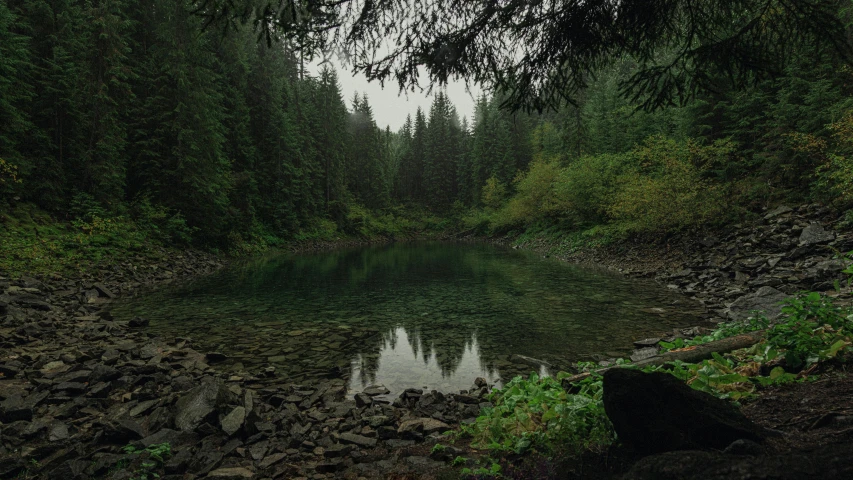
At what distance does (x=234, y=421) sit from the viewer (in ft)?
15.4

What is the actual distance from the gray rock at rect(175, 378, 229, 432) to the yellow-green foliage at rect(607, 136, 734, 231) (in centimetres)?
1912

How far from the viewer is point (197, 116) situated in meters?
22.8

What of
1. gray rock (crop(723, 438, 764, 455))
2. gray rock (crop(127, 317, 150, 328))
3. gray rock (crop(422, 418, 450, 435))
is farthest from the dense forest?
gray rock (crop(127, 317, 150, 328))

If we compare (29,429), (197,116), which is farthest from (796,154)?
(197,116)

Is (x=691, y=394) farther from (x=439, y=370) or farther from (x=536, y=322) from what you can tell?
(x=536, y=322)

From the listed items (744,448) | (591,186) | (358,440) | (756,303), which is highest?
(591,186)

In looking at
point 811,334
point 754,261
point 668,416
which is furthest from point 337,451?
point 754,261

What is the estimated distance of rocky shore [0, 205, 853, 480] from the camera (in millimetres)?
3922

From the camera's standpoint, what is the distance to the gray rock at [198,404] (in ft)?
15.3

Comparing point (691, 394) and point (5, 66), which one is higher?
point (5, 66)

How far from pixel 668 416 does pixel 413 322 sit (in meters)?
8.41

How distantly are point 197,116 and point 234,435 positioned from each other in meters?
23.5

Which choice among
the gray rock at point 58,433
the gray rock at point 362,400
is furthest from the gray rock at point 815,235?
the gray rock at point 58,433

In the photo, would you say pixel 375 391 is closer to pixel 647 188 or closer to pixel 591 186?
pixel 647 188
